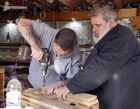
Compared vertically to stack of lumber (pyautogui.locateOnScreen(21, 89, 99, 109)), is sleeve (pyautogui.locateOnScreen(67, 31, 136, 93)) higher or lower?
higher

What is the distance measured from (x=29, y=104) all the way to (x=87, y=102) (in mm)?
348

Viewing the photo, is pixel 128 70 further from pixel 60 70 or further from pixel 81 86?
pixel 60 70

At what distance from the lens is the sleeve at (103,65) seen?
5.76ft

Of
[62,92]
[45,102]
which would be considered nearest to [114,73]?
[62,92]

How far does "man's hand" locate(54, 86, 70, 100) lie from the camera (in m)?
1.72

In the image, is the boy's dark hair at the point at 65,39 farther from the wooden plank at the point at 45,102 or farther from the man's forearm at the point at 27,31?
the wooden plank at the point at 45,102

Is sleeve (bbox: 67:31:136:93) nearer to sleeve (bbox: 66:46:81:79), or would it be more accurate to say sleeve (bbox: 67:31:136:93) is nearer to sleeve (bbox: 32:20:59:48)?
sleeve (bbox: 66:46:81:79)

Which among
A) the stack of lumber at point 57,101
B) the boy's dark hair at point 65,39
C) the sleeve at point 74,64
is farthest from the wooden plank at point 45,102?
the sleeve at point 74,64

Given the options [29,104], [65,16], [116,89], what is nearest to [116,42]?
[116,89]

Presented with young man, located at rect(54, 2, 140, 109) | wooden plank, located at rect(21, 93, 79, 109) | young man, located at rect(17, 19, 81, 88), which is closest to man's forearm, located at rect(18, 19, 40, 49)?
young man, located at rect(17, 19, 81, 88)

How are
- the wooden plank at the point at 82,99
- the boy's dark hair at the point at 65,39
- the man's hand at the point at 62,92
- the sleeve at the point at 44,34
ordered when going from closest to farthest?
1. the wooden plank at the point at 82,99
2. the man's hand at the point at 62,92
3. the boy's dark hair at the point at 65,39
4. the sleeve at the point at 44,34

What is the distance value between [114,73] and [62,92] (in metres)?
0.38

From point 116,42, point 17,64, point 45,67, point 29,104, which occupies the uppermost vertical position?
point 116,42

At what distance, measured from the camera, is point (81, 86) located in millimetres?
1752
